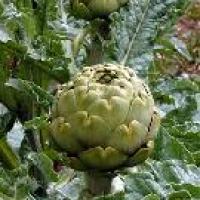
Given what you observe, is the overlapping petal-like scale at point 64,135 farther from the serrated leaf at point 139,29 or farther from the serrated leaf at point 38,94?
the serrated leaf at point 139,29

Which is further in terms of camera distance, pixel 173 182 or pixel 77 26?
pixel 77 26

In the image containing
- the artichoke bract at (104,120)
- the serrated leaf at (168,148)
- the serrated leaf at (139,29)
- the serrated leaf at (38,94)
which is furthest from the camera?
the serrated leaf at (139,29)

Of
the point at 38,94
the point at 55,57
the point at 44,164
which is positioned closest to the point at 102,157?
the point at 44,164

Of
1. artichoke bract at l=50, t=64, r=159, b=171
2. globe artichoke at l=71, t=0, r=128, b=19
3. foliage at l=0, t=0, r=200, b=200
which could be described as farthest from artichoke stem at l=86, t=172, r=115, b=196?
globe artichoke at l=71, t=0, r=128, b=19

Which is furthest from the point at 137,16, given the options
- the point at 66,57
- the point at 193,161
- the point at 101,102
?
the point at 101,102

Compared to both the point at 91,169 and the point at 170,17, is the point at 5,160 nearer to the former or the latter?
the point at 170,17

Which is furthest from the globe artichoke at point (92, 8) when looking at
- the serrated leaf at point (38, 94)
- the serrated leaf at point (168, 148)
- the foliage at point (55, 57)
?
the serrated leaf at point (168, 148)

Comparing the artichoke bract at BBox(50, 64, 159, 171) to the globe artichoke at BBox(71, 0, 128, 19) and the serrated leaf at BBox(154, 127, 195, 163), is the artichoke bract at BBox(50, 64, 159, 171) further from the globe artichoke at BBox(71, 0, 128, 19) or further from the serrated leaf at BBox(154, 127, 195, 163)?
the globe artichoke at BBox(71, 0, 128, 19)
